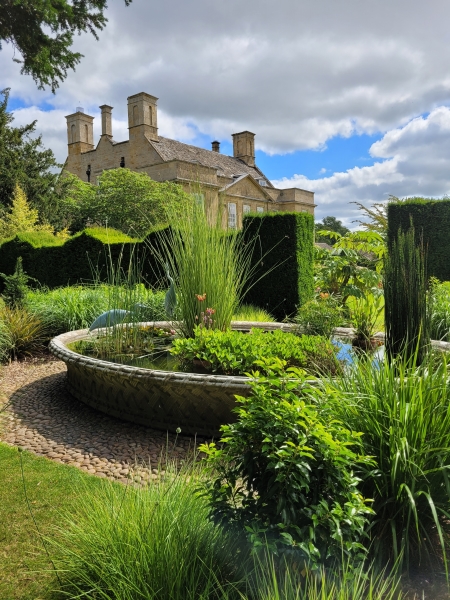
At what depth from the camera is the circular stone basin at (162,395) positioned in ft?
9.79

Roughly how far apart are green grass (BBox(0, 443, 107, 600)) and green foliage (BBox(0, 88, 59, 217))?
2077 centimetres

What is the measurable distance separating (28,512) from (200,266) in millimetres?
2408

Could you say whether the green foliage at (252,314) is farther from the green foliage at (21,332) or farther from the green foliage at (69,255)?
the green foliage at (21,332)

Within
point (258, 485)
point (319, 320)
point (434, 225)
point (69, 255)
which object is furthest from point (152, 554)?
point (69, 255)

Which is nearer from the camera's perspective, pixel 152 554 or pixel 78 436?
pixel 152 554

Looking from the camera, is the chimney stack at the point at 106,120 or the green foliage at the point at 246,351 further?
the chimney stack at the point at 106,120

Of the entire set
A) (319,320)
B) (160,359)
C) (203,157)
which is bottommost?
(160,359)

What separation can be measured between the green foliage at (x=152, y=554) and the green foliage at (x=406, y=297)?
206cm

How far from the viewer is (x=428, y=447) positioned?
175 cm

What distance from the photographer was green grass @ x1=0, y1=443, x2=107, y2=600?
159 centimetres

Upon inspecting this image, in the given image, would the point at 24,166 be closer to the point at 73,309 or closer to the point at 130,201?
the point at 130,201

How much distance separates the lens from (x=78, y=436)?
3.23 metres

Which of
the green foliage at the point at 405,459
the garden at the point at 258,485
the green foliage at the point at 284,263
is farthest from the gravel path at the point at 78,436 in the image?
the green foliage at the point at 284,263

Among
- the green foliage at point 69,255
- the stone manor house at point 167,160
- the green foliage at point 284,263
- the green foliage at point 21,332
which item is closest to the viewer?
the green foliage at point 21,332
